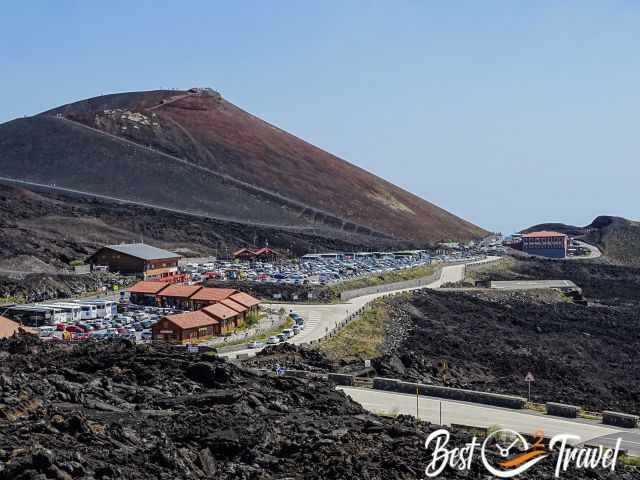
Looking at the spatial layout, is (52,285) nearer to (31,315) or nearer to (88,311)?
(88,311)

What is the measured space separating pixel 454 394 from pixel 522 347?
69.8 feet

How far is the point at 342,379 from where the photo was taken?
26.9 meters

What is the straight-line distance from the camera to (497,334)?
48281mm

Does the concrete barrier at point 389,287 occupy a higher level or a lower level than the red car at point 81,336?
higher

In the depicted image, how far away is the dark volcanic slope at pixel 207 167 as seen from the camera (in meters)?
102

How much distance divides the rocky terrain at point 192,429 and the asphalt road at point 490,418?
1884mm

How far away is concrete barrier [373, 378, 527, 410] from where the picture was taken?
24031 mm

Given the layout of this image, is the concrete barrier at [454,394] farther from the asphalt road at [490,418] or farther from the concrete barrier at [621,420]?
the concrete barrier at [621,420]

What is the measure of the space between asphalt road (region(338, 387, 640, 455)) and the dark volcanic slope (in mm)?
73396

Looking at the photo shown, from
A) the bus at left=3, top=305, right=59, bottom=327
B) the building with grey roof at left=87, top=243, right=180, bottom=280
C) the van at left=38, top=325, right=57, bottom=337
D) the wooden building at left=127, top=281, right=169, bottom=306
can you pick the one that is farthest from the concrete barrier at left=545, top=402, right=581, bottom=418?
A: the building with grey roof at left=87, top=243, right=180, bottom=280

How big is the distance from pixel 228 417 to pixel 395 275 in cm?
5057

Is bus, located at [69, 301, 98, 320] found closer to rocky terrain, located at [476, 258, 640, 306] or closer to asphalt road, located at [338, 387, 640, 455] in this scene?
asphalt road, located at [338, 387, 640, 455]

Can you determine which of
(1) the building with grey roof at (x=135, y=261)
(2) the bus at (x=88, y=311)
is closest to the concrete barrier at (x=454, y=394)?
(2) the bus at (x=88, y=311)

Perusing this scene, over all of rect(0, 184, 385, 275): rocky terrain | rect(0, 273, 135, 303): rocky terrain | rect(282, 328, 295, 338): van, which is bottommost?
rect(282, 328, 295, 338): van
